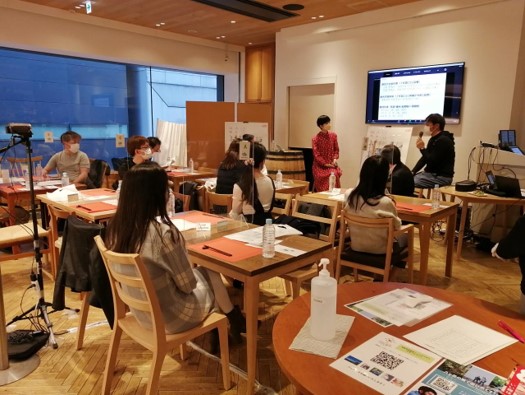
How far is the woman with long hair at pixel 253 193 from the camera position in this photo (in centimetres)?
299

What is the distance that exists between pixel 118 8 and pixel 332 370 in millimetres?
5619

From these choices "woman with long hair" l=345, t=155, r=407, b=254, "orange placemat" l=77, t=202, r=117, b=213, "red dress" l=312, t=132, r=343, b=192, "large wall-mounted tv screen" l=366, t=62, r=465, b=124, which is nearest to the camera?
"woman with long hair" l=345, t=155, r=407, b=254

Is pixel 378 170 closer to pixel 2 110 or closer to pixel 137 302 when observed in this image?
pixel 137 302

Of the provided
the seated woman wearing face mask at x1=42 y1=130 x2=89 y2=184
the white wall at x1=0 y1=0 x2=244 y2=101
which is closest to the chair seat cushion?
the seated woman wearing face mask at x1=42 y1=130 x2=89 y2=184

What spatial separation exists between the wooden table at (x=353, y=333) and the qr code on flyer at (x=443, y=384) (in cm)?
14

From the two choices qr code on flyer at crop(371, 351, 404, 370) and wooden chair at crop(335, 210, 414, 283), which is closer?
qr code on flyer at crop(371, 351, 404, 370)

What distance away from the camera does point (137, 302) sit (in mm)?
1656

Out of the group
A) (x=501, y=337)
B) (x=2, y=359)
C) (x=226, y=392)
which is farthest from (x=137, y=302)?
(x=501, y=337)

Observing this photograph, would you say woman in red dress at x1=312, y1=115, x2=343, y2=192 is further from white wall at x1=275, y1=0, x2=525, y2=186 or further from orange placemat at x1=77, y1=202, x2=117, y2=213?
orange placemat at x1=77, y1=202, x2=117, y2=213

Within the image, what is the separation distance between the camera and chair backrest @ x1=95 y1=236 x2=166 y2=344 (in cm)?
154

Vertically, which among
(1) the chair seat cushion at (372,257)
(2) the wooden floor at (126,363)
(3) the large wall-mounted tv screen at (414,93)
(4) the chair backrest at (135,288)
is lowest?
(2) the wooden floor at (126,363)

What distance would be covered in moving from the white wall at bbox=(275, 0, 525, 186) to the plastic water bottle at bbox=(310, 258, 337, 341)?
176 inches

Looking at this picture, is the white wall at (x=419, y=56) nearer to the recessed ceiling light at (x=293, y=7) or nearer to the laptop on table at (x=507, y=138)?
the laptop on table at (x=507, y=138)

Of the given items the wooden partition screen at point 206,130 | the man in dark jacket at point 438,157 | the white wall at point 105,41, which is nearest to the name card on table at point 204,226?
the wooden partition screen at point 206,130
